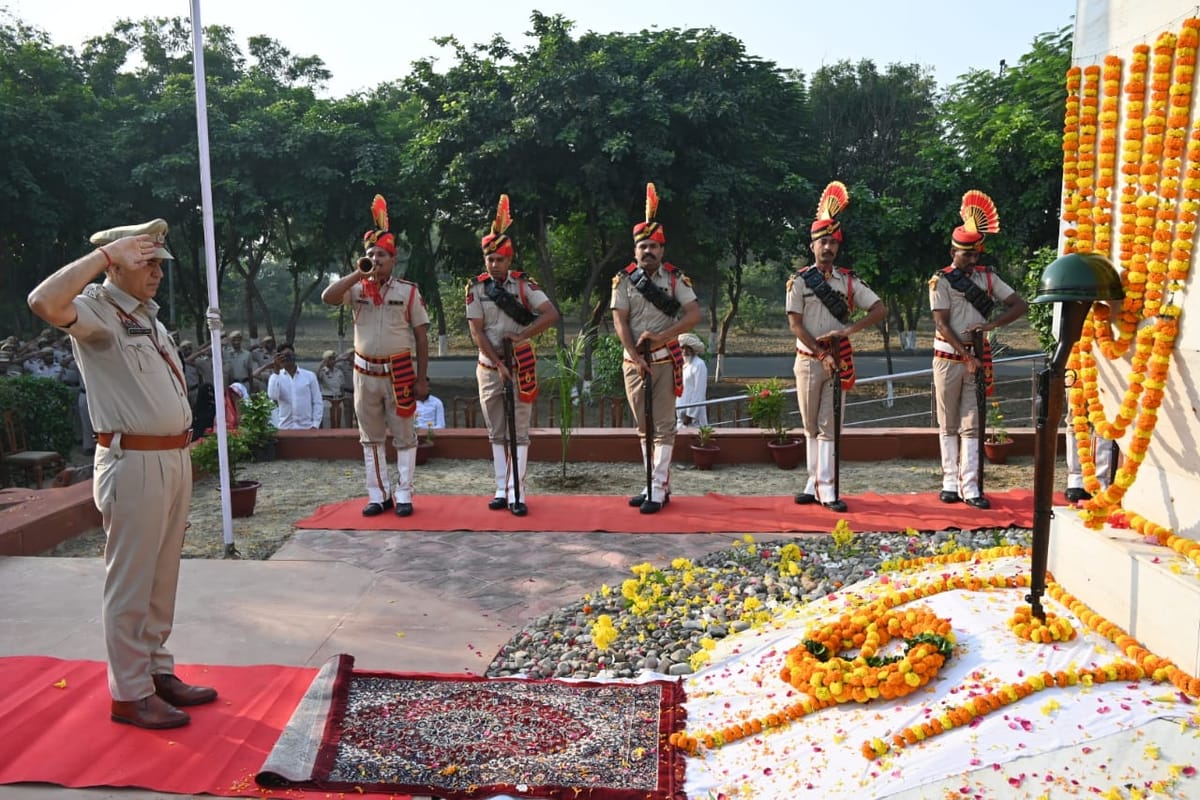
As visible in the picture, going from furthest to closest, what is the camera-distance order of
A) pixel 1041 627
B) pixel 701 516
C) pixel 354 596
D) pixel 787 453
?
pixel 787 453 → pixel 701 516 → pixel 354 596 → pixel 1041 627

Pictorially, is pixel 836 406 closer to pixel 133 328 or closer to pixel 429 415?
pixel 133 328

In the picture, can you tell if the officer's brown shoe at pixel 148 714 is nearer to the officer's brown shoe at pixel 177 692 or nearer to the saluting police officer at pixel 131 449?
the saluting police officer at pixel 131 449

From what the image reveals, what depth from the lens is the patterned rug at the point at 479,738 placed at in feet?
10.6

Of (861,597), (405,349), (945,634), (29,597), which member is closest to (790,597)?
(861,597)

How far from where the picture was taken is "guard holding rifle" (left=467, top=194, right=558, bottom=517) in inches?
277

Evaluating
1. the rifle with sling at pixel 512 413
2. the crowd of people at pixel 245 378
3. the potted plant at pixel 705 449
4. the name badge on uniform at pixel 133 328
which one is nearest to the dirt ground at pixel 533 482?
the potted plant at pixel 705 449

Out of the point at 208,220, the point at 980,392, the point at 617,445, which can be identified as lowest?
the point at 617,445

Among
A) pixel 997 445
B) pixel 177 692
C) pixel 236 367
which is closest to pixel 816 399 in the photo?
pixel 997 445

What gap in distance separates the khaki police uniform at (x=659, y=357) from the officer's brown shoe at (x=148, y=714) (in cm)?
394

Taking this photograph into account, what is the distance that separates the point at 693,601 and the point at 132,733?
2492 mm

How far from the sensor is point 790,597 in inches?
190

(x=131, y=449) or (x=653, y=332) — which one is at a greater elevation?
(x=653, y=332)

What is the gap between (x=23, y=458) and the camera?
9.16 meters

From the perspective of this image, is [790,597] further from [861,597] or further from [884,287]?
[884,287]
